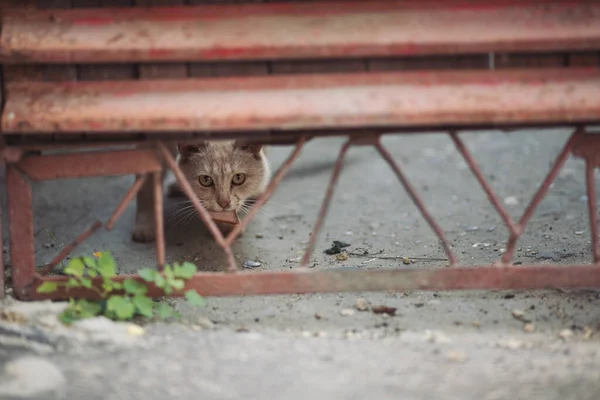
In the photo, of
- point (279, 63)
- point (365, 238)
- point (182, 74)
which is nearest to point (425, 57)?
point (279, 63)

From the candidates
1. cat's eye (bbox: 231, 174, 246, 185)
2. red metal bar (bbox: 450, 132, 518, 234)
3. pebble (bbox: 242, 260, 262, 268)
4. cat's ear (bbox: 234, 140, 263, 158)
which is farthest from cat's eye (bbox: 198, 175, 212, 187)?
red metal bar (bbox: 450, 132, 518, 234)

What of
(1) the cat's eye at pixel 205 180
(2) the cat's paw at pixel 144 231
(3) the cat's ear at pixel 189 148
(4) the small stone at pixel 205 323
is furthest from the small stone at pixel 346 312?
(2) the cat's paw at pixel 144 231

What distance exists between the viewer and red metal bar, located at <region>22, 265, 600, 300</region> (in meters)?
3.57

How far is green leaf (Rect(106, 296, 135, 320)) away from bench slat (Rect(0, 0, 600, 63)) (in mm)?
1150

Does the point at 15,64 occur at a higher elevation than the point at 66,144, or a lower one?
higher

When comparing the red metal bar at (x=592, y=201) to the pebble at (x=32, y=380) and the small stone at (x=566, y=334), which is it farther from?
the pebble at (x=32, y=380)

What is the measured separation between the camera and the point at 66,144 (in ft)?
11.6

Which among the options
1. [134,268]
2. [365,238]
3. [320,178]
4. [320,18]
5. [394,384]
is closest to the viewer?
[394,384]

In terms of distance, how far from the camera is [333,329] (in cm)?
370

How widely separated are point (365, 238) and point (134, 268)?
5.82 ft

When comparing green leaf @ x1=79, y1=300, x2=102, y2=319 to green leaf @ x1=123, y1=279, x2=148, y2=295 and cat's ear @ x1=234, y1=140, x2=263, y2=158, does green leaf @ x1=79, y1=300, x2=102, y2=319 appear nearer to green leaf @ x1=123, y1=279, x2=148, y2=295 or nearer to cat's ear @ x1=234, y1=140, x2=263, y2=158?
green leaf @ x1=123, y1=279, x2=148, y2=295

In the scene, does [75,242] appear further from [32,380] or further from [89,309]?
[32,380]

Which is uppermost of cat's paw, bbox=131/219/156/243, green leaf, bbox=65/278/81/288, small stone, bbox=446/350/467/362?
green leaf, bbox=65/278/81/288

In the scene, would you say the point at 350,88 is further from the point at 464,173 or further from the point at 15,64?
the point at 464,173
